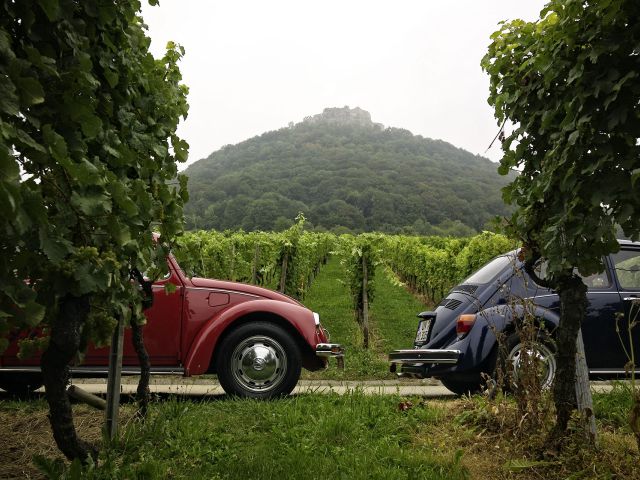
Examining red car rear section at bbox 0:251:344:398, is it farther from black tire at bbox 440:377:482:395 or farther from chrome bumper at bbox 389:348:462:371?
black tire at bbox 440:377:482:395

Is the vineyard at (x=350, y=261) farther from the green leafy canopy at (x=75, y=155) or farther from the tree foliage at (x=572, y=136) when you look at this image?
the green leafy canopy at (x=75, y=155)

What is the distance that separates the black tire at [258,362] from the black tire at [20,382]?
1908mm

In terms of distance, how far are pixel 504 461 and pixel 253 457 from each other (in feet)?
5.39

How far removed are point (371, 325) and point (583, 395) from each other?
9.72 m

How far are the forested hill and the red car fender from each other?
42778 mm

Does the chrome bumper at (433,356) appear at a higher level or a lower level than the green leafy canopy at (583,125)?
lower

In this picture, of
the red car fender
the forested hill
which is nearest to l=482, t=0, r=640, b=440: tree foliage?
the red car fender

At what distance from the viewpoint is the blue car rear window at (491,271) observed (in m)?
6.32

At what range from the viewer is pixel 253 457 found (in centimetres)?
393

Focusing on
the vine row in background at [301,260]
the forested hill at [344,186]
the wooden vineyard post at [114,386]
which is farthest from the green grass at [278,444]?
the forested hill at [344,186]

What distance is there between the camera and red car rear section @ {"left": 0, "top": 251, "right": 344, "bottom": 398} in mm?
5699

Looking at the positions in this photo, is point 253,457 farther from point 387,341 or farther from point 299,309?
point 387,341

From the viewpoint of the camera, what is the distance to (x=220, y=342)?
5.87m

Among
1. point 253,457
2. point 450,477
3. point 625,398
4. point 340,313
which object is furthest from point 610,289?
point 340,313
